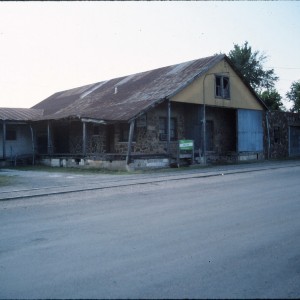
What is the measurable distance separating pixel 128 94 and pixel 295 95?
33027mm

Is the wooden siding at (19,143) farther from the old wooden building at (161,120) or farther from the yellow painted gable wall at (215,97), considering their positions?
the yellow painted gable wall at (215,97)

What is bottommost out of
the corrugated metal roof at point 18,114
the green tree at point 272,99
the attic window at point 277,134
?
the attic window at point 277,134

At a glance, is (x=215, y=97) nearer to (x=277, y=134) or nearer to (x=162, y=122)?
(x=162, y=122)

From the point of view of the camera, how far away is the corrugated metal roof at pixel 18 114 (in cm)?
2507

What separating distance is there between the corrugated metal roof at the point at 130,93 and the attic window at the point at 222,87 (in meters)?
1.27

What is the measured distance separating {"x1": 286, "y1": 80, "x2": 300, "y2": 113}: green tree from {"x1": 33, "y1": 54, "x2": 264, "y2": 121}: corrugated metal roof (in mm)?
25067

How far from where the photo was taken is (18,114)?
26984 mm

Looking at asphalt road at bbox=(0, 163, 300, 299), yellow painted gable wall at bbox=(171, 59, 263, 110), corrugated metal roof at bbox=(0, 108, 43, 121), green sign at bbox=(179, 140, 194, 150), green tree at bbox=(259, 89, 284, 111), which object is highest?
green tree at bbox=(259, 89, 284, 111)

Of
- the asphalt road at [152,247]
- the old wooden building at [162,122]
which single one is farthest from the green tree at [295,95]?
the asphalt road at [152,247]

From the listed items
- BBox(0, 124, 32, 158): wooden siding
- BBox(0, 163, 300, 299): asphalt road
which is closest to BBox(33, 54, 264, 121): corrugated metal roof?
BBox(0, 124, 32, 158): wooden siding

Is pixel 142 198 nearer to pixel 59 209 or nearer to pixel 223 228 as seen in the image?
pixel 59 209

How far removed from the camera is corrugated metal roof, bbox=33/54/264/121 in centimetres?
2162

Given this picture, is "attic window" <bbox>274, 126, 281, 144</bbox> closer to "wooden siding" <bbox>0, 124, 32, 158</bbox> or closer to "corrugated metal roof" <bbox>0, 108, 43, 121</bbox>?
"corrugated metal roof" <bbox>0, 108, 43, 121</bbox>

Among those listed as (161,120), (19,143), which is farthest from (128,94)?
(19,143)
